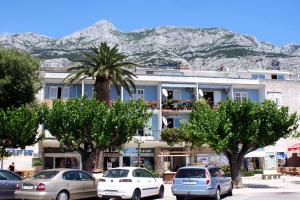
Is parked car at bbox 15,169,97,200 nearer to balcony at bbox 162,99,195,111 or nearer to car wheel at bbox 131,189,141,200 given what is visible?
car wheel at bbox 131,189,141,200

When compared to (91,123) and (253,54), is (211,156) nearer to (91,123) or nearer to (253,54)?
(91,123)

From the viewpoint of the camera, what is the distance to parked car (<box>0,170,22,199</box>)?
18.5 meters

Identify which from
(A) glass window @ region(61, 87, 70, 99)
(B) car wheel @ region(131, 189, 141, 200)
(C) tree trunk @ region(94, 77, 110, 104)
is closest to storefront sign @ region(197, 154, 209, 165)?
(C) tree trunk @ region(94, 77, 110, 104)

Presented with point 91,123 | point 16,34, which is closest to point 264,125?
point 91,123

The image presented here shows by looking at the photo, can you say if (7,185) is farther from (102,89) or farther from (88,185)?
(102,89)

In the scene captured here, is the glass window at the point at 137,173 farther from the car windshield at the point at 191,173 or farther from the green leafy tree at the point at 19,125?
the green leafy tree at the point at 19,125

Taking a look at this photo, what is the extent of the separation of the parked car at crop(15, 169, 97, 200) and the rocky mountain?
87956 millimetres

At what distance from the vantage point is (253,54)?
417 feet

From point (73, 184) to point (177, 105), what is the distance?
99.7ft

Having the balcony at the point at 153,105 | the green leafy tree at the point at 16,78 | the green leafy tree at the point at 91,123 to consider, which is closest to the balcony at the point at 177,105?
the balcony at the point at 153,105

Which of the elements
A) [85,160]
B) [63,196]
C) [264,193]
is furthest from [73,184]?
[264,193]

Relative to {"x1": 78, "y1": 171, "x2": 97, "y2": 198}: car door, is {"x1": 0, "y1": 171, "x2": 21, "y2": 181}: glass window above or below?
above

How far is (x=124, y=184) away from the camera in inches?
715

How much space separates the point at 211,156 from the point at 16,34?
415ft
